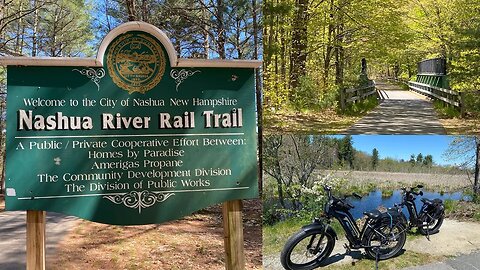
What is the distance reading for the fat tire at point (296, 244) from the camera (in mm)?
2572

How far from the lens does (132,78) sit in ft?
6.54

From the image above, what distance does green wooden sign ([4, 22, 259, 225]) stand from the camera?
190 cm

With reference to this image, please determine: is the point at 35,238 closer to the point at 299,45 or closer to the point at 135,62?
the point at 135,62

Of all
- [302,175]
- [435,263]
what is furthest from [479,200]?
[302,175]

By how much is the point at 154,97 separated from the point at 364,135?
49.6 inches

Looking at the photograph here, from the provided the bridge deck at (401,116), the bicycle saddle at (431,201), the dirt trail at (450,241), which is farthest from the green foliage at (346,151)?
the dirt trail at (450,241)

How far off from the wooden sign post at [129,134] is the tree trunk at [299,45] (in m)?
0.49

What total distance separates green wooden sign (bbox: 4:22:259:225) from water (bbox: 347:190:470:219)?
0.86m

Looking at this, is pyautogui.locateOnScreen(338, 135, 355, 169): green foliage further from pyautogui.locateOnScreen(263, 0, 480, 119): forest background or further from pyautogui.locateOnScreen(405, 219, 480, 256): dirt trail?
pyautogui.locateOnScreen(405, 219, 480, 256): dirt trail

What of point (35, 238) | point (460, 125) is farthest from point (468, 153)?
point (35, 238)

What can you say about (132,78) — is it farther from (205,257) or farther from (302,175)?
(205,257)

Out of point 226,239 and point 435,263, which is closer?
point 226,239

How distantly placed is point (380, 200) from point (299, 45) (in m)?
1.06

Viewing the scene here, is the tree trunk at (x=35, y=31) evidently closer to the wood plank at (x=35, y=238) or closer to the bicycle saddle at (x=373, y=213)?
the wood plank at (x=35, y=238)
